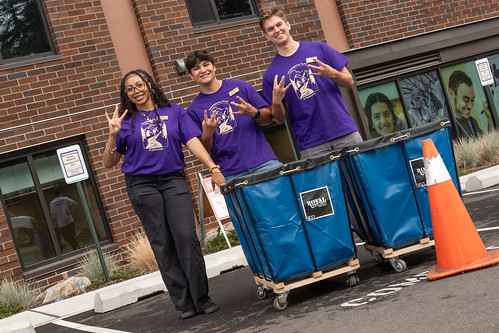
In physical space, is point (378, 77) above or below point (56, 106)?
below

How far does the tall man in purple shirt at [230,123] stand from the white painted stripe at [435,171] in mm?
1220

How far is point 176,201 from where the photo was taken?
584 centimetres

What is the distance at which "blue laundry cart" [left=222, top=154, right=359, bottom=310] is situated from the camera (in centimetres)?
517

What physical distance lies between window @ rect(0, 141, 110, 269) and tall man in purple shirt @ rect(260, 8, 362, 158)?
6.15 meters

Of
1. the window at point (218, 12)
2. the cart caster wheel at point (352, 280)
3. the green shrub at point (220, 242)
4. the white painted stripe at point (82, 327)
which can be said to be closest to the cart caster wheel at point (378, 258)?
the cart caster wheel at point (352, 280)

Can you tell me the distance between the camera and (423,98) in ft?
49.2

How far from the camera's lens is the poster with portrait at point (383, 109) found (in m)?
14.3

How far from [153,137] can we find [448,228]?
2427 mm

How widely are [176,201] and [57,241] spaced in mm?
5582

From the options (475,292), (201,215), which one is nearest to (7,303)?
(201,215)

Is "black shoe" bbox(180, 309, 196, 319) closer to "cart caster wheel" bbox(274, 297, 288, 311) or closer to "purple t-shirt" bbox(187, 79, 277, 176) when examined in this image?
"cart caster wheel" bbox(274, 297, 288, 311)

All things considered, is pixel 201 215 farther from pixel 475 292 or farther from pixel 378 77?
pixel 475 292

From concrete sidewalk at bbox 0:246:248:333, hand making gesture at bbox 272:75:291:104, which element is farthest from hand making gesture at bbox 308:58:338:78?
concrete sidewalk at bbox 0:246:248:333

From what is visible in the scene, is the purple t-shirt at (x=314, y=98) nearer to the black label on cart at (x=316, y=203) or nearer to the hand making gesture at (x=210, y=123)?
the black label on cart at (x=316, y=203)
